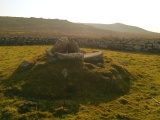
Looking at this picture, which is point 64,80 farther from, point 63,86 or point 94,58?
point 94,58

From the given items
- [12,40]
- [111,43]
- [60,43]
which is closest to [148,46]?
[111,43]

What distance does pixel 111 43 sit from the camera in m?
34.4

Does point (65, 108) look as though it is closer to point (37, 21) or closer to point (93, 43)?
point (93, 43)

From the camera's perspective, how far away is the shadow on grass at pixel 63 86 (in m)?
12.6

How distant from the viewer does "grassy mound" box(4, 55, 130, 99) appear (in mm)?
13641

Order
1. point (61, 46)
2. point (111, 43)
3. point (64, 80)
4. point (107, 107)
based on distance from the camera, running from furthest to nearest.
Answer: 1. point (111, 43)
2. point (61, 46)
3. point (64, 80)
4. point (107, 107)

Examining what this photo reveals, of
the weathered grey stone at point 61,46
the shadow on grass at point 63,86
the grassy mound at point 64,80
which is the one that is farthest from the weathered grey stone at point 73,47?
the shadow on grass at point 63,86

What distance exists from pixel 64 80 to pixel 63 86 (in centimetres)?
54

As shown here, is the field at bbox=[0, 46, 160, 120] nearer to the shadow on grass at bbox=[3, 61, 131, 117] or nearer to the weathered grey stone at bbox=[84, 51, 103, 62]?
the shadow on grass at bbox=[3, 61, 131, 117]

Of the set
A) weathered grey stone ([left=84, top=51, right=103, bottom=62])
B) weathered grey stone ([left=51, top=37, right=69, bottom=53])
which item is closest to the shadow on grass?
weathered grey stone ([left=84, top=51, right=103, bottom=62])

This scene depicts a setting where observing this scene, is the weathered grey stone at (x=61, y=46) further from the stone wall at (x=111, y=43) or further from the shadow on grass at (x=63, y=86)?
the stone wall at (x=111, y=43)

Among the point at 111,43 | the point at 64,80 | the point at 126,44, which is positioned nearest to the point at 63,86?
the point at 64,80

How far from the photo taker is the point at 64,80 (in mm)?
14477

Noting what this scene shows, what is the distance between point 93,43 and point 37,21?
6374 cm
